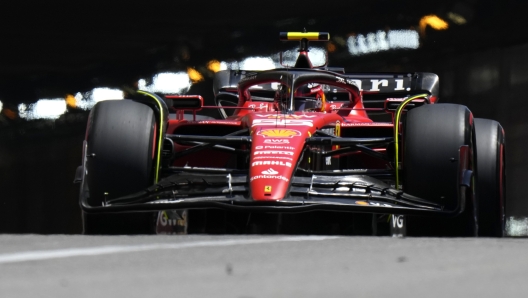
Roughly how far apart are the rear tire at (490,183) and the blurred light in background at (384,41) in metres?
5.95

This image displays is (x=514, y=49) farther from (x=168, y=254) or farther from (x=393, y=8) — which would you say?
(x=168, y=254)

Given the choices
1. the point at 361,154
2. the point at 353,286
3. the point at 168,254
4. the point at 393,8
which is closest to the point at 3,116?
the point at 393,8

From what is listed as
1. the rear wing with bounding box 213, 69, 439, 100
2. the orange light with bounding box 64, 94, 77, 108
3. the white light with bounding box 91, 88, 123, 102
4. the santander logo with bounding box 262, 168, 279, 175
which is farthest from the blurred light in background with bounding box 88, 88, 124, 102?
the santander logo with bounding box 262, 168, 279, 175

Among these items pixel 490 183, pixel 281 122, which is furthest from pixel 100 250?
pixel 490 183

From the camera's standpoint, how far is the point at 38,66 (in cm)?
1272

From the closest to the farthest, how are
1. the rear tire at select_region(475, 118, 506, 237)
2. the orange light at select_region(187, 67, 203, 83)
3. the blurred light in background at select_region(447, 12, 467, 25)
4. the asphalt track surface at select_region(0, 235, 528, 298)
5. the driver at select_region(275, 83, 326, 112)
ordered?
the asphalt track surface at select_region(0, 235, 528, 298), the rear tire at select_region(475, 118, 506, 237), the driver at select_region(275, 83, 326, 112), the orange light at select_region(187, 67, 203, 83), the blurred light in background at select_region(447, 12, 467, 25)

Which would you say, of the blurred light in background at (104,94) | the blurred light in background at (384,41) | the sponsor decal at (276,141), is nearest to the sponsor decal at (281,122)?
the sponsor decal at (276,141)

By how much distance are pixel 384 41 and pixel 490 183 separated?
6.39 meters

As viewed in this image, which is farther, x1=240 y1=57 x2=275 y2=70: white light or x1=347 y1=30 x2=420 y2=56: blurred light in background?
x1=347 y1=30 x2=420 y2=56: blurred light in background

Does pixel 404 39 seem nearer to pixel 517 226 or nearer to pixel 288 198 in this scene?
pixel 517 226

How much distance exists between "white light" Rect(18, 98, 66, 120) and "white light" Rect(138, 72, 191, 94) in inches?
39.3

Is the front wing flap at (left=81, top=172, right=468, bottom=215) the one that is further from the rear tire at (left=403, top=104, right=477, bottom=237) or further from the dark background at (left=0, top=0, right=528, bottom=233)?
the dark background at (left=0, top=0, right=528, bottom=233)

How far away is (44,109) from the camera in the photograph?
41.5 ft

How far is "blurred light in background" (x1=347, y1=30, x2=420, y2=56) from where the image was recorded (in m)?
13.7
